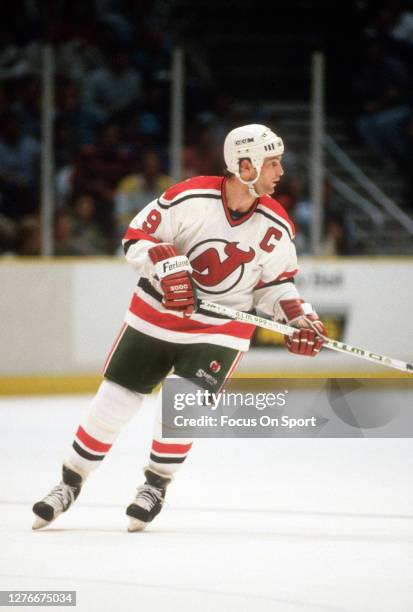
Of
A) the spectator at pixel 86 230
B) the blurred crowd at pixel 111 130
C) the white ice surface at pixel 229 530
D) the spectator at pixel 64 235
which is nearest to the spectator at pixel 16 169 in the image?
the blurred crowd at pixel 111 130

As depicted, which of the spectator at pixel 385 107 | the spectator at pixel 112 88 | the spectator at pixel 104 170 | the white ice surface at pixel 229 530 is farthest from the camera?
the spectator at pixel 385 107

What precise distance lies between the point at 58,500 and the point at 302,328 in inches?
33.2

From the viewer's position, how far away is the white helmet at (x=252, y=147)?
357cm

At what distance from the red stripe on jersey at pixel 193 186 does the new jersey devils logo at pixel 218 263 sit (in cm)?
16

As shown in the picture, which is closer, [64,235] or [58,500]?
[58,500]

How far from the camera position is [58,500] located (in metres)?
3.60

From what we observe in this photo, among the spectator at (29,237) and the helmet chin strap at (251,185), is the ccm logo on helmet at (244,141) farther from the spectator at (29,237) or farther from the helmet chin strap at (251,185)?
the spectator at (29,237)

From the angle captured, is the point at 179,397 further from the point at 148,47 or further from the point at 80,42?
the point at 148,47

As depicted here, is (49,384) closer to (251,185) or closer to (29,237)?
(29,237)

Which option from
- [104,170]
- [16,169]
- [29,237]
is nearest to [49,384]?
[29,237]

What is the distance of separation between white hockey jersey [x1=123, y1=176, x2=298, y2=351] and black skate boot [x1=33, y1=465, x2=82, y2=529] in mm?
470

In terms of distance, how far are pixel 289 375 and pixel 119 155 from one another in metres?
1.65

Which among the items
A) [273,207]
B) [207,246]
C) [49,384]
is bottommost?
[49,384]

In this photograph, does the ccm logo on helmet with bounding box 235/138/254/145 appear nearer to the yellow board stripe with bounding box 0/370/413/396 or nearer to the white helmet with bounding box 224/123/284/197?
the white helmet with bounding box 224/123/284/197
